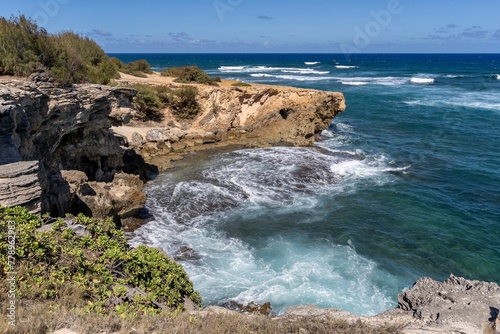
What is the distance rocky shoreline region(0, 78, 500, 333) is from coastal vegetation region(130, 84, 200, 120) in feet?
1.92

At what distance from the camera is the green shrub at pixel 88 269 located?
6398mm

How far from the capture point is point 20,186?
8266 mm

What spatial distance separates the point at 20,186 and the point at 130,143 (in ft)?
53.8

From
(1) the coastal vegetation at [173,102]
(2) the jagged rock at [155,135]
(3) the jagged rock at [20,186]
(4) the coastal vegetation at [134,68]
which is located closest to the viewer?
(3) the jagged rock at [20,186]

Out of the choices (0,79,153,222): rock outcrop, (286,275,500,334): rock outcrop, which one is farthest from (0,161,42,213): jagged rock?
(286,275,500,334): rock outcrop

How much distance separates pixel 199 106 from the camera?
97.0ft

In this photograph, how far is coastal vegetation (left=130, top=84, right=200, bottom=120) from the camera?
92.0ft

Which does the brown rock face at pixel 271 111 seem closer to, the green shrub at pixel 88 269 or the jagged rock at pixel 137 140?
the jagged rock at pixel 137 140

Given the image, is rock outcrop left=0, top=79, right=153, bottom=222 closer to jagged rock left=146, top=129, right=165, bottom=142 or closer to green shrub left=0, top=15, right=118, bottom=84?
green shrub left=0, top=15, right=118, bottom=84

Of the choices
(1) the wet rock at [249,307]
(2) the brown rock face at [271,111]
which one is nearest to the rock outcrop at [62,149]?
(1) the wet rock at [249,307]

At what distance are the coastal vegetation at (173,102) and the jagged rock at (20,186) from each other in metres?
19.8

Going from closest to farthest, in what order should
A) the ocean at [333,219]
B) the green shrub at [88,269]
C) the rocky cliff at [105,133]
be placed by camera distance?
the green shrub at [88,269]
the rocky cliff at [105,133]
the ocean at [333,219]

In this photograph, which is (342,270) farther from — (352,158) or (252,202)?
(352,158)

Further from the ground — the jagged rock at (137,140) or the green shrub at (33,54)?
the green shrub at (33,54)
